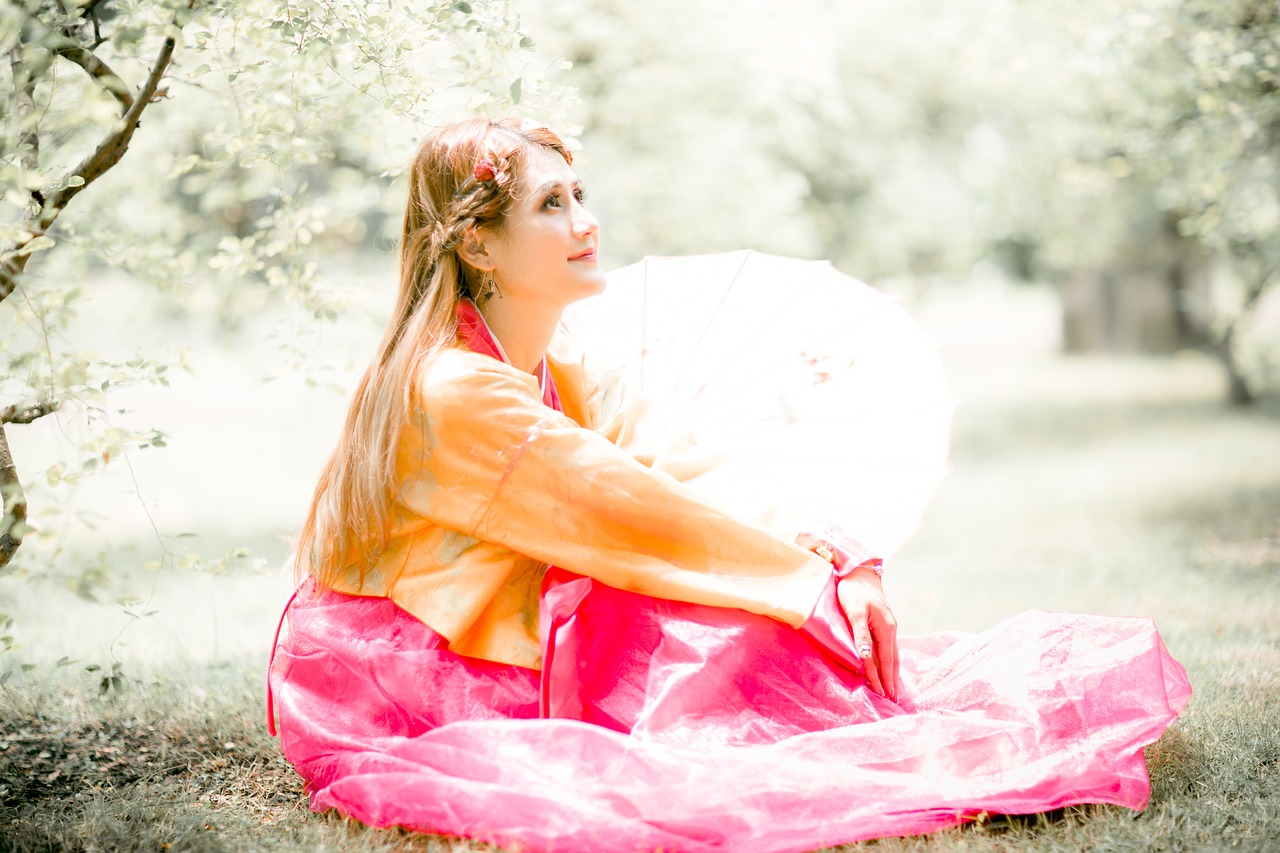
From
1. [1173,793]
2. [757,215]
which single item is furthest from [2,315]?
[757,215]

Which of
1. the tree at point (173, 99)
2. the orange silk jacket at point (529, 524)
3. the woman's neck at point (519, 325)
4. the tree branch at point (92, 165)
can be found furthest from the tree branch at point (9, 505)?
the woman's neck at point (519, 325)

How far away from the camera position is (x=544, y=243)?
287 centimetres

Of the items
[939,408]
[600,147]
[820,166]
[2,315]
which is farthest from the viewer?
[820,166]

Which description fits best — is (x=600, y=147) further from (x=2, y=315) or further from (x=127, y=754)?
(x=127, y=754)

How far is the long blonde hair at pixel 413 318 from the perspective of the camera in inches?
106

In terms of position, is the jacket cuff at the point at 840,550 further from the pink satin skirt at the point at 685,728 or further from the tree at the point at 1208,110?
the tree at the point at 1208,110

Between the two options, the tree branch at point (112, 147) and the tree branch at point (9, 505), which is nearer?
the tree branch at point (9, 505)

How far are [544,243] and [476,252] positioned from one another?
170 millimetres

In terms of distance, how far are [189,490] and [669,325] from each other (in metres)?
8.10

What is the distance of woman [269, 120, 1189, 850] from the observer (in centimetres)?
238

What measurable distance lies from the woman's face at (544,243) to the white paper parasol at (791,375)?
54cm

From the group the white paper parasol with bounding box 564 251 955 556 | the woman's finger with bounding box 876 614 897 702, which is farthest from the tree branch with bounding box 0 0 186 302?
the woman's finger with bounding box 876 614 897 702

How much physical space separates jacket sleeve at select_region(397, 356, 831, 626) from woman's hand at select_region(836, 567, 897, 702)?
9cm

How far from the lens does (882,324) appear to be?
3.49 m
